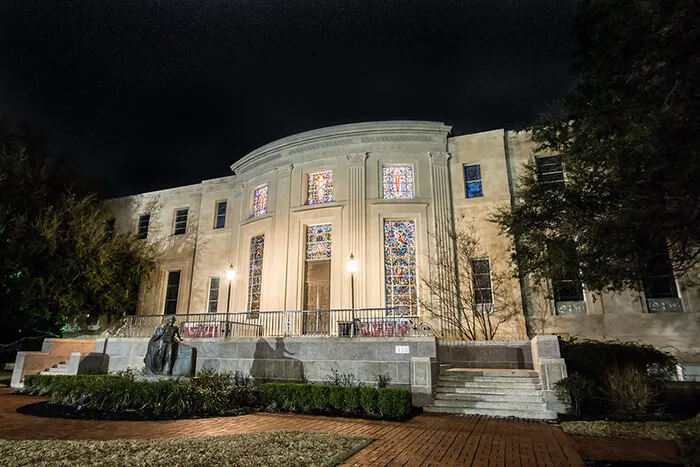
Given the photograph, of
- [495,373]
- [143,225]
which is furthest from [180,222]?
[495,373]

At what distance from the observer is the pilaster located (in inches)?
665

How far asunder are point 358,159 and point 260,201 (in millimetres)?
5892

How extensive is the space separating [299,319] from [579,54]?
1320 centimetres

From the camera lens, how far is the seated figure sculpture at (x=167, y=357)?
1142cm

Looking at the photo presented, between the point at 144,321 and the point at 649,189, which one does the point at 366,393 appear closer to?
the point at 649,189

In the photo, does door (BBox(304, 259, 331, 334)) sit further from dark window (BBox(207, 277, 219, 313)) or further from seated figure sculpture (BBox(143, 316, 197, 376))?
seated figure sculpture (BBox(143, 316, 197, 376))

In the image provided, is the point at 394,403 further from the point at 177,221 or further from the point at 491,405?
the point at 177,221

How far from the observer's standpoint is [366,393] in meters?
9.84

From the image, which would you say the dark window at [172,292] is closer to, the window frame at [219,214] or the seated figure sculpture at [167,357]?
the window frame at [219,214]

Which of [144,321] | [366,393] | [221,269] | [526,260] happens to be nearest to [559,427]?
[366,393]

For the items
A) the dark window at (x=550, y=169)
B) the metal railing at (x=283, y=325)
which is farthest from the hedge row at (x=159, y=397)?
the dark window at (x=550, y=169)

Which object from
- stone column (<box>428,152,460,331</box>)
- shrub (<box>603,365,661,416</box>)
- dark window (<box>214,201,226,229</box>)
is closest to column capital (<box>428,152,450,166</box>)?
stone column (<box>428,152,460,331</box>)

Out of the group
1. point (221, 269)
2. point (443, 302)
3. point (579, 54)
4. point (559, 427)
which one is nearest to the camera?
point (559, 427)

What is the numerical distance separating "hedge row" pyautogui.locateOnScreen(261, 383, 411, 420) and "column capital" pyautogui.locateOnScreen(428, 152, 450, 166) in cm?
1151
